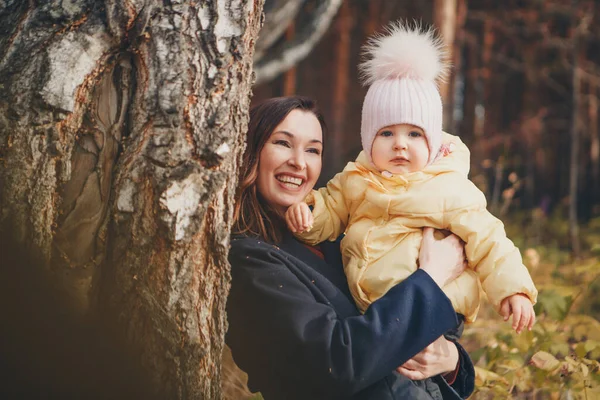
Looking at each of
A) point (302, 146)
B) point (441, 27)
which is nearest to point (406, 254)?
point (302, 146)

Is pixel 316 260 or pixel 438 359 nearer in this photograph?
pixel 438 359

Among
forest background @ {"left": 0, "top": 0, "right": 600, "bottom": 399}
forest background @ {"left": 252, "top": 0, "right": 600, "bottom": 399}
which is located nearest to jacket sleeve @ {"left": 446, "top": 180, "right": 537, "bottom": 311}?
forest background @ {"left": 0, "top": 0, "right": 600, "bottom": 399}

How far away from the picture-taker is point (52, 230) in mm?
1669

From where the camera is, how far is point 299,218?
2.15 metres

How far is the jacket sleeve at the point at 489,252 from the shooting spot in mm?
1982

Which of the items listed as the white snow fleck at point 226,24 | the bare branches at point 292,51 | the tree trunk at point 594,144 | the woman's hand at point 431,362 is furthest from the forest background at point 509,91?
the white snow fleck at point 226,24

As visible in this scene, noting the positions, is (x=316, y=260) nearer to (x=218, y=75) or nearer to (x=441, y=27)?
(x=218, y=75)

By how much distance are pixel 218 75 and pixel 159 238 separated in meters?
0.48

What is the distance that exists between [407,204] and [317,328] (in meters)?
0.55

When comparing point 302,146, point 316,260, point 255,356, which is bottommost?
point 255,356

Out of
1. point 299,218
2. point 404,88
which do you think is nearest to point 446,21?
point 404,88

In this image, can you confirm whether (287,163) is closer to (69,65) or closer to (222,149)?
(222,149)

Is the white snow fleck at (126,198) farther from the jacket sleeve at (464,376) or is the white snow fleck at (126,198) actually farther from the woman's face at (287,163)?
the jacket sleeve at (464,376)

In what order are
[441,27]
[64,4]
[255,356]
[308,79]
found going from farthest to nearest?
[308,79] → [441,27] → [255,356] → [64,4]
